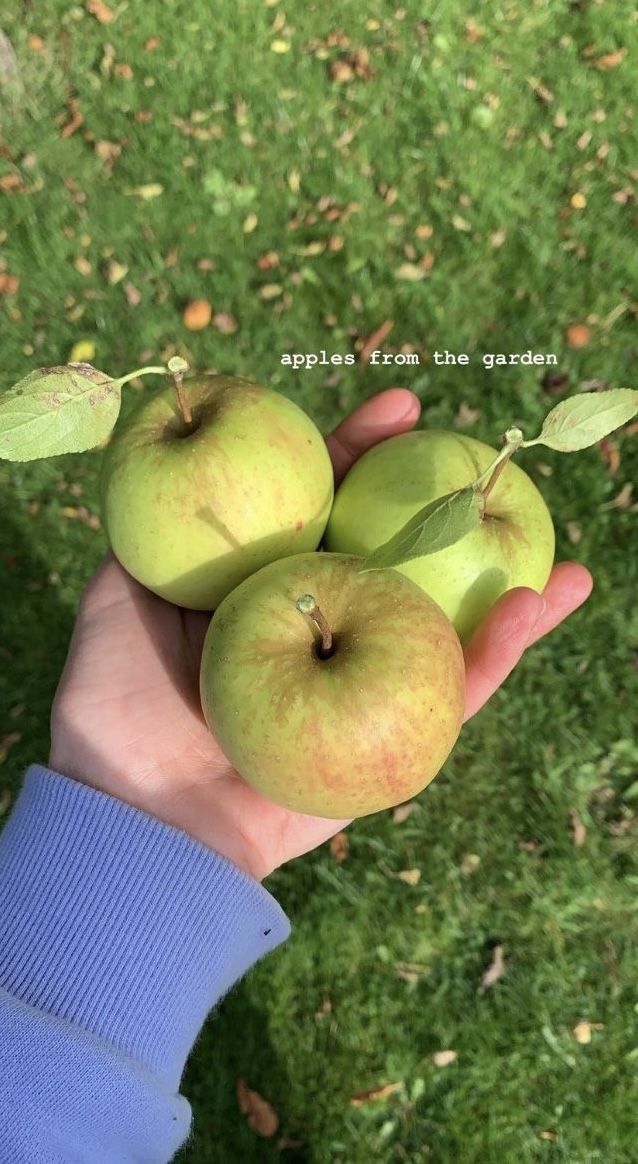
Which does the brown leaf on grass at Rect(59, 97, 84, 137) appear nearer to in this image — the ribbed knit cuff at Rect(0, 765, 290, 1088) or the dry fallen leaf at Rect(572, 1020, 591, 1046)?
the ribbed knit cuff at Rect(0, 765, 290, 1088)

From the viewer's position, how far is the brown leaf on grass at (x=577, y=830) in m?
3.45

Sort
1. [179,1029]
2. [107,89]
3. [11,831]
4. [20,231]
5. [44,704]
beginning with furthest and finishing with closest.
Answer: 1. [107,89]
2. [20,231]
3. [44,704]
4. [11,831]
5. [179,1029]

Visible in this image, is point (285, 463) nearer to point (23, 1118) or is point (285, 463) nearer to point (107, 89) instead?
point (23, 1118)

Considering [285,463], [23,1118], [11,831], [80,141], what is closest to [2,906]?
[11,831]

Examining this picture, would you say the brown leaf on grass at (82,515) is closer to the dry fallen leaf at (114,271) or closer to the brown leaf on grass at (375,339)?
the dry fallen leaf at (114,271)

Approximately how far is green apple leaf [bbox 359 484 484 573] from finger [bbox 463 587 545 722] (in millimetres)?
414

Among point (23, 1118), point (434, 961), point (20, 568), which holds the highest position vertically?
point (23, 1118)

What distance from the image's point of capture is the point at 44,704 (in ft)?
12.2

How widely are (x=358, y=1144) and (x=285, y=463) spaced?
2464 millimetres

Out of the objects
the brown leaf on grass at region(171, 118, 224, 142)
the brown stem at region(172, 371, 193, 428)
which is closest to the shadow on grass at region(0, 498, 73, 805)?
the brown stem at region(172, 371, 193, 428)

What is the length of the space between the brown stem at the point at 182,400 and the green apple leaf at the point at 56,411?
0.13 m

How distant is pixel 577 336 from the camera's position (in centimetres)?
432

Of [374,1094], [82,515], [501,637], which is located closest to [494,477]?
[501,637]

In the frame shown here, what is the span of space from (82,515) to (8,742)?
1.04m
